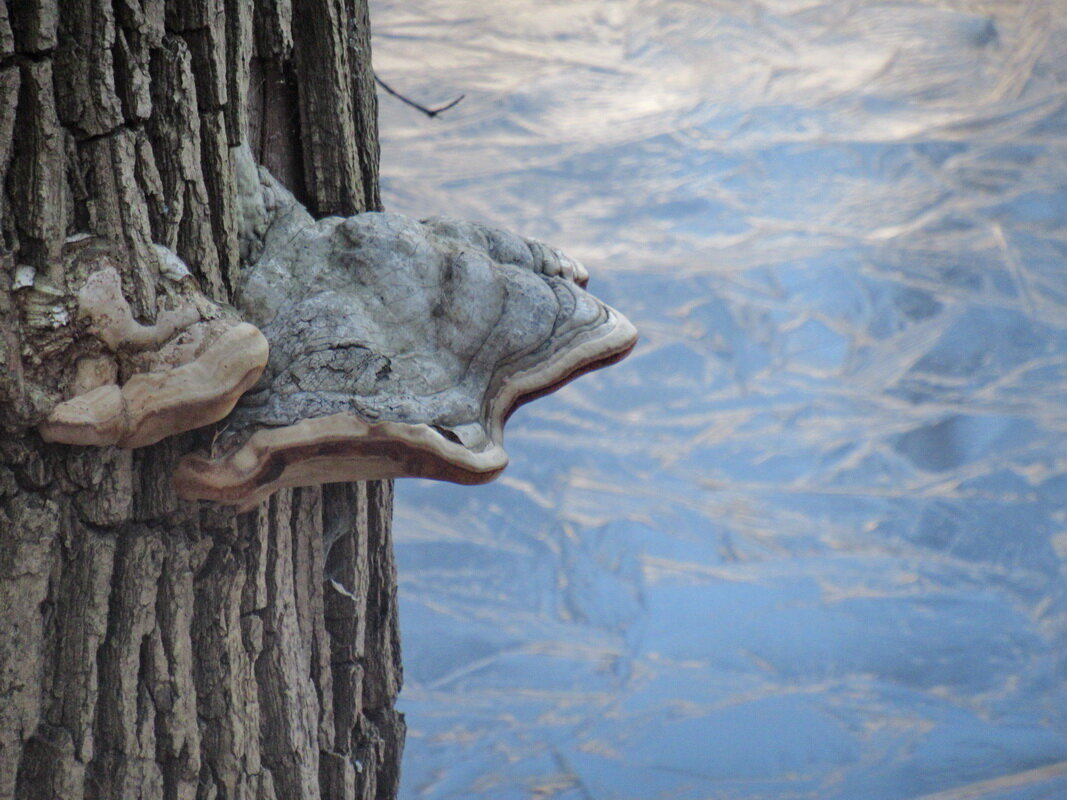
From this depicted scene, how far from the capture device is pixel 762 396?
375 centimetres

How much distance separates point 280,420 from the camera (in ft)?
2.61

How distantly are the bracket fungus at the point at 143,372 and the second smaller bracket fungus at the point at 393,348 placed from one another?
0.18 feet

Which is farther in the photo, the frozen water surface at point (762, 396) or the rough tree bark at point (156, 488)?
the frozen water surface at point (762, 396)

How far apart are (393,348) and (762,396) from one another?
3067 mm

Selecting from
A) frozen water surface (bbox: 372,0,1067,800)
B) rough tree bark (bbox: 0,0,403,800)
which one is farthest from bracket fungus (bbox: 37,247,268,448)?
frozen water surface (bbox: 372,0,1067,800)

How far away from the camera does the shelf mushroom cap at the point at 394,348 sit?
799 mm

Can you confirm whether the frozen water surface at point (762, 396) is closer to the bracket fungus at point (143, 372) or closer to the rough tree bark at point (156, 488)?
the rough tree bark at point (156, 488)

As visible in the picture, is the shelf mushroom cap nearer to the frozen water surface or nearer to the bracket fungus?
the bracket fungus

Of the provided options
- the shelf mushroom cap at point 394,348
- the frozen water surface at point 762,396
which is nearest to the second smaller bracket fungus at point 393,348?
the shelf mushroom cap at point 394,348

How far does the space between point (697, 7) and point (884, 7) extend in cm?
77

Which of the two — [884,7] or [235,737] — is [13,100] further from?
[884,7]

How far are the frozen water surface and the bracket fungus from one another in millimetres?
2790

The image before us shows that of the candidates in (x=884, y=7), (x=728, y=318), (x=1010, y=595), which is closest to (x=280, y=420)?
(x=728, y=318)

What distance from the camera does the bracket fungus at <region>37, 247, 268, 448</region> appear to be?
75 centimetres
